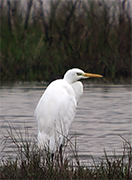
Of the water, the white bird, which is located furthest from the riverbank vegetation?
the white bird

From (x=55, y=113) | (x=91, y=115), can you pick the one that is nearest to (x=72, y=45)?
(x=91, y=115)

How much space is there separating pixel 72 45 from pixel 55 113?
8775 mm

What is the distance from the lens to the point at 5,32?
50.6ft

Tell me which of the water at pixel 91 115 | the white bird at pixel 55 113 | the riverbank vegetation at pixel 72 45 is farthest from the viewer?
the riverbank vegetation at pixel 72 45

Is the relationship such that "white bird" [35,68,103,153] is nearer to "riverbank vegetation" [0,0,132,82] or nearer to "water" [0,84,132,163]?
"water" [0,84,132,163]

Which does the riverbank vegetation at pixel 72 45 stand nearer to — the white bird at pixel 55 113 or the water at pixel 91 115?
the water at pixel 91 115

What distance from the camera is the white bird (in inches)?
237

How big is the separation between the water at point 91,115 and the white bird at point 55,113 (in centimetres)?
32

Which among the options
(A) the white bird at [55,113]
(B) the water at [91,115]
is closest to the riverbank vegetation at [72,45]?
(B) the water at [91,115]

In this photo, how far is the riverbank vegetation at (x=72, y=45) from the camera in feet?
48.1

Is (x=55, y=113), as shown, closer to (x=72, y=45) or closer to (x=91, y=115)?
(x=91, y=115)

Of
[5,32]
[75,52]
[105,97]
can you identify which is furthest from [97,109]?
[5,32]

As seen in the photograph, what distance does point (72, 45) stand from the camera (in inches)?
583

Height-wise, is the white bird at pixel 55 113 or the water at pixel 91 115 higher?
the white bird at pixel 55 113
